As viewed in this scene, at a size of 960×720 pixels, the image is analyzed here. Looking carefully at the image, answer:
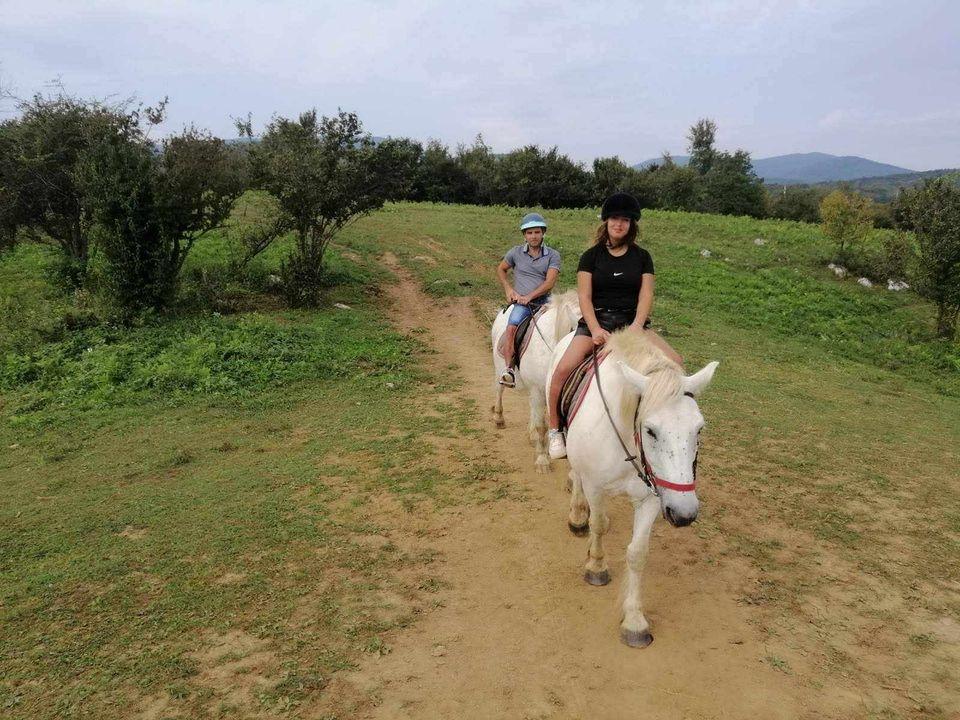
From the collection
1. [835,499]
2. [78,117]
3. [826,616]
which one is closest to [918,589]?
[826,616]

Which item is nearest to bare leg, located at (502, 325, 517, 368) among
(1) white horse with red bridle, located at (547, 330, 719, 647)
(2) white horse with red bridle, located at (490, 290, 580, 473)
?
(2) white horse with red bridle, located at (490, 290, 580, 473)

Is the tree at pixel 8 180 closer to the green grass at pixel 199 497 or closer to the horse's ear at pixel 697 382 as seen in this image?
the green grass at pixel 199 497

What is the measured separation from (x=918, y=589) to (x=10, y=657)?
6.93 m

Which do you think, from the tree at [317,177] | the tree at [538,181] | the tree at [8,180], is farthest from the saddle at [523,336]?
the tree at [538,181]

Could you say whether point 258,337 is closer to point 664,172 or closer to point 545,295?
point 545,295

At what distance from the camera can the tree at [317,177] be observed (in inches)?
478

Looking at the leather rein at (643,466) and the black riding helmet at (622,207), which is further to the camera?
the black riding helmet at (622,207)

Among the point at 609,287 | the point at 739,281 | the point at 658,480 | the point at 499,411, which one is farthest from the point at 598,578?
the point at 739,281

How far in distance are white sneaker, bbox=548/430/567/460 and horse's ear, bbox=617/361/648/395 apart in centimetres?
150

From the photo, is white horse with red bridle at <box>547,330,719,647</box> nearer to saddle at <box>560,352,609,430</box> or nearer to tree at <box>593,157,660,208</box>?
saddle at <box>560,352,609,430</box>

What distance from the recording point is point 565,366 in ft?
15.3

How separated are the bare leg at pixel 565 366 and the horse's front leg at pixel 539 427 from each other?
169cm

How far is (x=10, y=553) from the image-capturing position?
191 inches

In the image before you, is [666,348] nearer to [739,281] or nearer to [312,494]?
[312,494]
